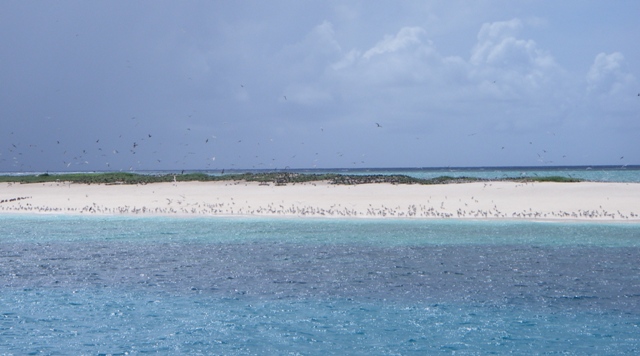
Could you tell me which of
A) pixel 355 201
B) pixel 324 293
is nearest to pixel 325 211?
pixel 355 201

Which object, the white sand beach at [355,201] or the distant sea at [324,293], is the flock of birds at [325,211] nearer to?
the white sand beach at [355,201]

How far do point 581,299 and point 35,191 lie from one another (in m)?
53.0

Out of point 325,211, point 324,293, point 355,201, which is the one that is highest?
point 355,201

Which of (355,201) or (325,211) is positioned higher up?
(355,201)

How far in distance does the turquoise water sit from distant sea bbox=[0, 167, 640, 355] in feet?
0.16

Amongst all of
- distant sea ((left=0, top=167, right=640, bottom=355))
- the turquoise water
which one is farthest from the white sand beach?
the turquoise water

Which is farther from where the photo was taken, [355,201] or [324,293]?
[355,201]

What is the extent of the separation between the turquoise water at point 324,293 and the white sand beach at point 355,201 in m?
7.99

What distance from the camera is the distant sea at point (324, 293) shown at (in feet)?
40.5

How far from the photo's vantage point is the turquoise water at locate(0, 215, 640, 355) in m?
12.4

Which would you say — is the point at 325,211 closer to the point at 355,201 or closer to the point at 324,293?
the point at 355,201

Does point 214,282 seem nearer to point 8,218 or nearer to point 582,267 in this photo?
point 582,267

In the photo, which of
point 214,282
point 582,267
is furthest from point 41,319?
point 582,267

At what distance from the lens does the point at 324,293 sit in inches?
635
